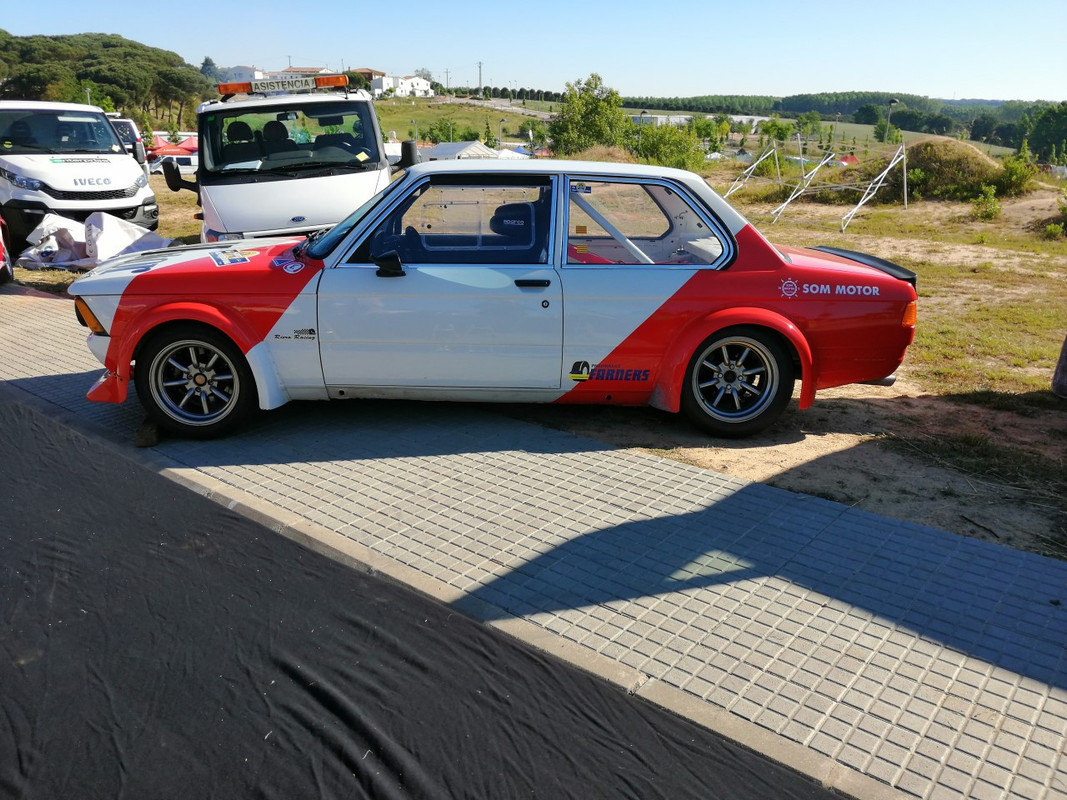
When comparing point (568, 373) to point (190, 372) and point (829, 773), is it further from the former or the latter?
point (829, 773)

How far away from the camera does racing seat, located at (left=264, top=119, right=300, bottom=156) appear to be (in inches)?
400

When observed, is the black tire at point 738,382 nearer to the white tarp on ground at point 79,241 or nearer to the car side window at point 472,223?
the car side window at point 472,223

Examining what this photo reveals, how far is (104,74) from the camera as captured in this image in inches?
4173

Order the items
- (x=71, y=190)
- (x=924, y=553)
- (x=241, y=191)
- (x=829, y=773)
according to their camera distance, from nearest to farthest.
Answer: (x=829, y=773) → (x=924, y=553) → (x=241, y=191) → (x=71, y=190)

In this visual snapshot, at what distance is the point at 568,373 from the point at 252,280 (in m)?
2.13

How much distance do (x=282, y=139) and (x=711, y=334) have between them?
6547mm

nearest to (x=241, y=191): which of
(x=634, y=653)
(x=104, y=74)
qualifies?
(x=634, y=653)

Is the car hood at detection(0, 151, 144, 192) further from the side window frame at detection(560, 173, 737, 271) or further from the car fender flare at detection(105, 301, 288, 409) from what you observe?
the side window frame at detection(560, 173, 737, 271)

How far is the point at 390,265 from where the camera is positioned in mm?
5637

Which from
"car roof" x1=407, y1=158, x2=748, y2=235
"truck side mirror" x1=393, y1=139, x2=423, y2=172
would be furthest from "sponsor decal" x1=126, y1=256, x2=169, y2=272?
"truck side mirror" x1=393, y1=139, x2=423, y2=172

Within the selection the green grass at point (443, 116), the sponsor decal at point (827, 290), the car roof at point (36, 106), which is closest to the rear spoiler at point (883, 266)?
the sponsor decal at point (827, 290)

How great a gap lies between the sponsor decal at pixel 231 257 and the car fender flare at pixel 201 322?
1.17 feet

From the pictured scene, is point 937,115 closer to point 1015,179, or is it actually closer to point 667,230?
point 1015,179

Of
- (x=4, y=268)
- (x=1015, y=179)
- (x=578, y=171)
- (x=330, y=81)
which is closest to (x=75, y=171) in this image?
(x=4, y=268)
